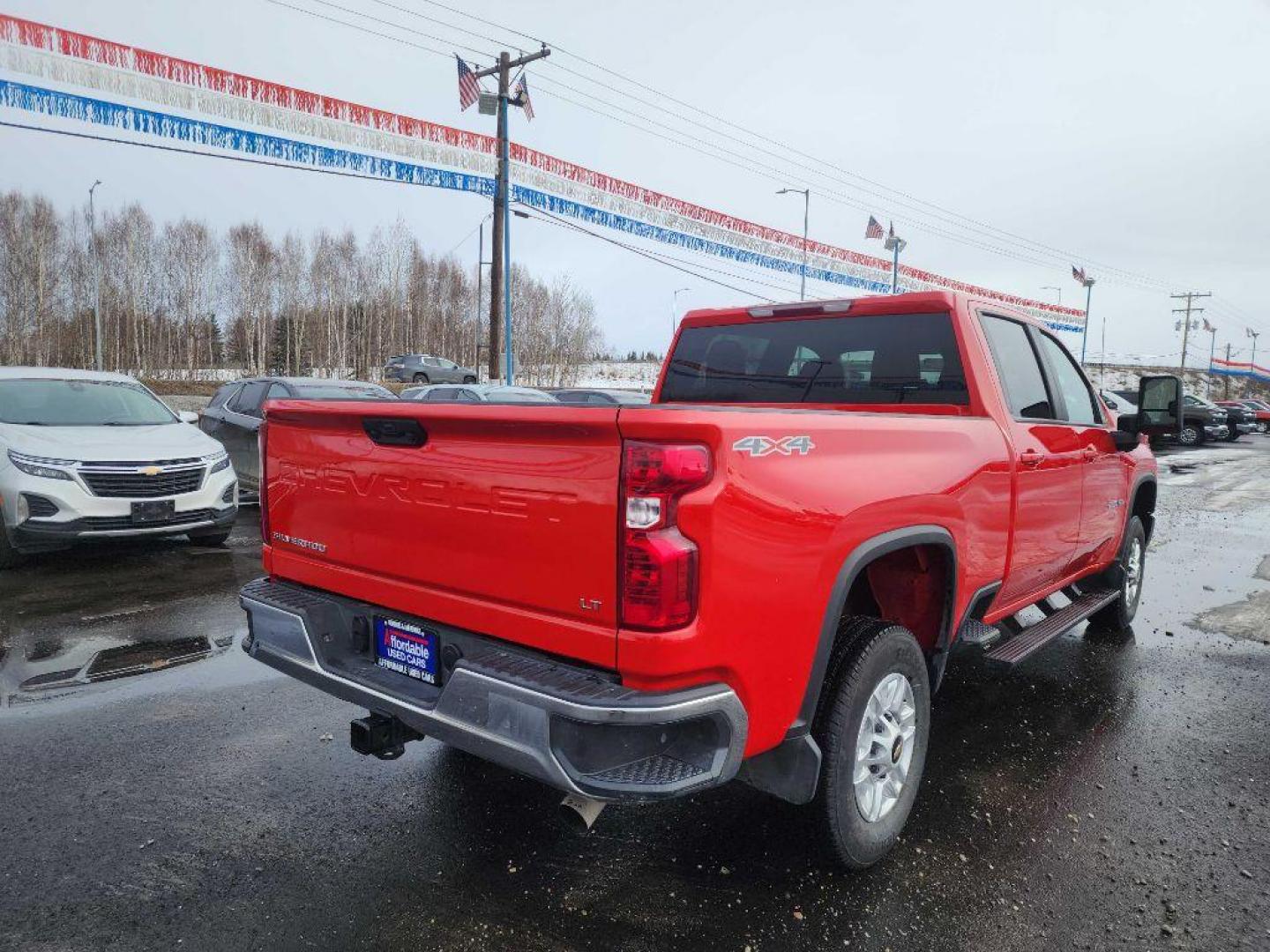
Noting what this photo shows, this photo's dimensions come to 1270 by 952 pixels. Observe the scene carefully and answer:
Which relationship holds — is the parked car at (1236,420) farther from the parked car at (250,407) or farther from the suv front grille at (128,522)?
the suv front grille at (128,522)

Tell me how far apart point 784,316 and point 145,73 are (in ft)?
42.1

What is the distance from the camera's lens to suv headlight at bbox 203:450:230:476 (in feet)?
24.4

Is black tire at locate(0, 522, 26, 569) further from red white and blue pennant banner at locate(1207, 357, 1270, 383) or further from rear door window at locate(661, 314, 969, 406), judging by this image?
red white and blue pennant banner at locate(1207, 357, 1270, 383)

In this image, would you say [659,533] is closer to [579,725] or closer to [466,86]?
[579,725]

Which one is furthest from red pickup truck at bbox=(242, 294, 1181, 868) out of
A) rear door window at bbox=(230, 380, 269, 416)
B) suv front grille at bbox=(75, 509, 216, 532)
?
rear door window at bbox=(230, 380, 269, 416)

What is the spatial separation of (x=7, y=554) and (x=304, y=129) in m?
10.1

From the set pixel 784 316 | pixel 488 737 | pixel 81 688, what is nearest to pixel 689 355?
pixel 784 316

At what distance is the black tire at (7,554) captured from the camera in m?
6.53

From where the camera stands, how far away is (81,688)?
4.25 m

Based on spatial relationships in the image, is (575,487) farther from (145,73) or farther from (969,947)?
(145,73)

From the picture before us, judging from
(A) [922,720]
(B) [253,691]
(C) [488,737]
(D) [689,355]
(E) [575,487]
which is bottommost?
(B) [253,691]

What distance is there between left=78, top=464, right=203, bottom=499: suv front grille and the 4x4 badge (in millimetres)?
6556

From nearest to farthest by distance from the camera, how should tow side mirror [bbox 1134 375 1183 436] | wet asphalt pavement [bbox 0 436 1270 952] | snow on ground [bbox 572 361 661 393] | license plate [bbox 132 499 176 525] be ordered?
wet asphalt pavement [bbox 0 436 1270 952]
tow side mirror [bbox 1134 375 1183 436]
license plate [bbox 132 499 176 525]
snow on ground [bbox 572 361 661 393]

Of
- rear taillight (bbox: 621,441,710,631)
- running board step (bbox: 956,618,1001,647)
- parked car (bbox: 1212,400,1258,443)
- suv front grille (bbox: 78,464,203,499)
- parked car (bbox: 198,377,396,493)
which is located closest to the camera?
rear taillight (bbox: 621,441,710,631)
